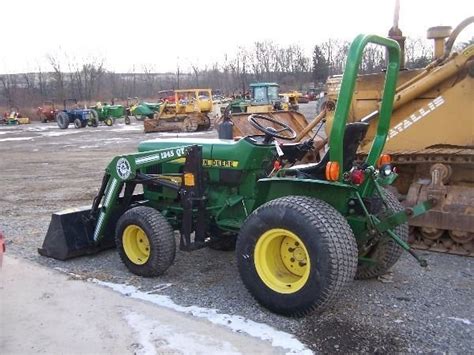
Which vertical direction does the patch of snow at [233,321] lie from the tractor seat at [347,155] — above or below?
below

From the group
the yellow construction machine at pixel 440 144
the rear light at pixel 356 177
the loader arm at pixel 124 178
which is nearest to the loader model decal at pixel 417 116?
the yellow construction machine at pixel 440 144

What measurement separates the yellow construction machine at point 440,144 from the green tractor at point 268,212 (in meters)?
1.17

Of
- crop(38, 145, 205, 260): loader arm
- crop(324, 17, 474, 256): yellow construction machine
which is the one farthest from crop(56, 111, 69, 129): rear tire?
crop(324, 17, 474, 256): yellow construction machine

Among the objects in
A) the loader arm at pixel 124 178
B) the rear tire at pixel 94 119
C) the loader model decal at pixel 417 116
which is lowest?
the rear tire at pixel 94 119

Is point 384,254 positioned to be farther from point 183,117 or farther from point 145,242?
point 183,117

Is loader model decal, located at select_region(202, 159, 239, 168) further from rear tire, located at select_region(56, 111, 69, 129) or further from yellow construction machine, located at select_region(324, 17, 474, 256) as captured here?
rear tire, located at select_region(56, 111, 69, 129)

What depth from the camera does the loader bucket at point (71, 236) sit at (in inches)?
214

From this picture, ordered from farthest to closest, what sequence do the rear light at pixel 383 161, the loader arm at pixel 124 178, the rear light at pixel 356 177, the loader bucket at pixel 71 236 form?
the loader bucket at pixel 71 236 → the loader arm at pixel 124 178 → the rear light at pixel 383 161 → the rear light at pixel 356 177

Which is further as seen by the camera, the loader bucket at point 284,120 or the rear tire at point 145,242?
the loader bucket at point 284,120

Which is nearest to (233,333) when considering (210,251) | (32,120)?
(210,251)

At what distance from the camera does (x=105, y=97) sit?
69062 mm

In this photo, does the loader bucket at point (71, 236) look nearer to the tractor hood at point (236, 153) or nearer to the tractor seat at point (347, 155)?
the tractor hood at point (236, 153)

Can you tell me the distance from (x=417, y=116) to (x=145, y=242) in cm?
341

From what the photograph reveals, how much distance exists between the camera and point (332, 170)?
3713 millimetres
